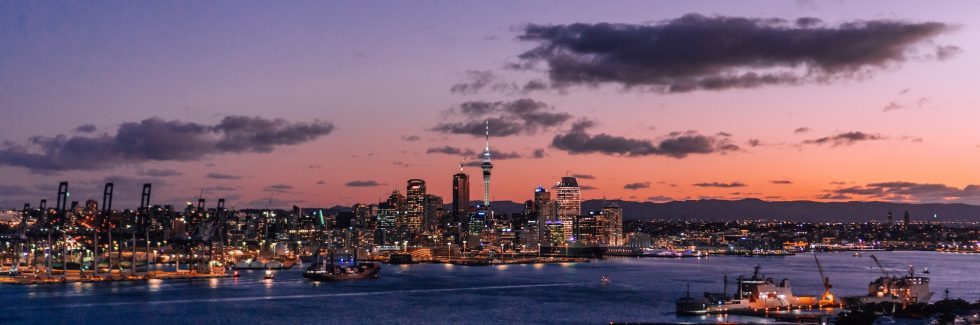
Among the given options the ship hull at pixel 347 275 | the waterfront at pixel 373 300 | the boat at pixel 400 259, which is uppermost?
the boat at pixel 400 259

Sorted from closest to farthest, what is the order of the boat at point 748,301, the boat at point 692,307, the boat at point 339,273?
the boat at point 692,307 < the boat at point 748,301 < the boat at point 339,273

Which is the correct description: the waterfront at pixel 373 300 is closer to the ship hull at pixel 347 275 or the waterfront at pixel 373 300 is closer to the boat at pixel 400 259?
the ship hull at pixel 347 275

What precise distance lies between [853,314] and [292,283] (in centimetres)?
6591

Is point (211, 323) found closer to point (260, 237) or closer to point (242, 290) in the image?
point (242, 290)

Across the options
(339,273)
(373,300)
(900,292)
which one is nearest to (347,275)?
(339,273)

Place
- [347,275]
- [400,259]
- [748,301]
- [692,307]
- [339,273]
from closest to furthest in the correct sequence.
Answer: [692,307]
[748,301]
[339,273]
[347,275]
[400,259]

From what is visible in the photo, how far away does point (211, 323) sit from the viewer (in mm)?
58719

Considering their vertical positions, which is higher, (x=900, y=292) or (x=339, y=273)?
(x=339, y=273)

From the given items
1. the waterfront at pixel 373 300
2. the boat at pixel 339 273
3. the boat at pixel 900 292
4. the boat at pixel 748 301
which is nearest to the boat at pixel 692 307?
the boat at pixel 748 301

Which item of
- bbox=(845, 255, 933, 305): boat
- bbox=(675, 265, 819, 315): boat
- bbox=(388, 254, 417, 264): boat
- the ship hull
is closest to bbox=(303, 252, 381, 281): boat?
the ship hull

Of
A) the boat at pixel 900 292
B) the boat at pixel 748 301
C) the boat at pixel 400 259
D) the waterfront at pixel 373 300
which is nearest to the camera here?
the boat at pixel 748 301

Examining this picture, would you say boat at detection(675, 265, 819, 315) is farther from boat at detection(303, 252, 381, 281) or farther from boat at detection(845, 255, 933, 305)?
boat at detection(303, 252, 381, 281)

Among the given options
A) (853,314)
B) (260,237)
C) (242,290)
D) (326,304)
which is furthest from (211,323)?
(260,237)

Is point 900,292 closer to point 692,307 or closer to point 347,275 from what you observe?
point 692,307
